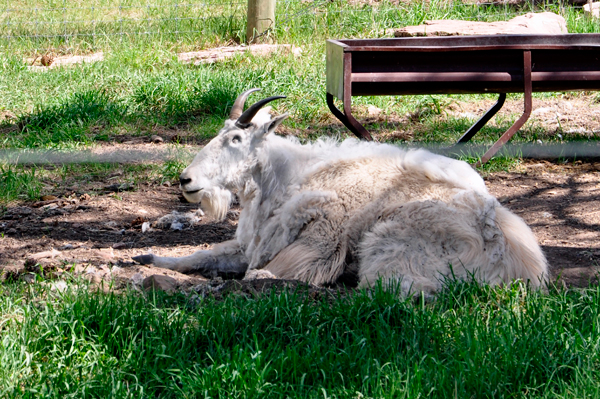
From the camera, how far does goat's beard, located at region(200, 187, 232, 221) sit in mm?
4879

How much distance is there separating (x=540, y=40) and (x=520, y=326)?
521 cm

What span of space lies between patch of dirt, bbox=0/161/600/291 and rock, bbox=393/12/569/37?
2798mm

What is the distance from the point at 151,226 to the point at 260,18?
5.63m

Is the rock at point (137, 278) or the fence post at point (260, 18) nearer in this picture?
the rock at point (137, 278)

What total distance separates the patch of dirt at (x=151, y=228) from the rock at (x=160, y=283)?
6 cm

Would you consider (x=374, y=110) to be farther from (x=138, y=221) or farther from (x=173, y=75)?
(x=138, y=221)

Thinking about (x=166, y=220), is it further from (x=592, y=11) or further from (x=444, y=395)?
(x=592, y=11)

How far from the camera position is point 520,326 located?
3393 millimetres

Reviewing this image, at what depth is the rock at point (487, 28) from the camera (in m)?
9.37

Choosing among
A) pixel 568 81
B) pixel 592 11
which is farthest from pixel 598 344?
pixel 592 11

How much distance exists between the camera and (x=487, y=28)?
9539 mm

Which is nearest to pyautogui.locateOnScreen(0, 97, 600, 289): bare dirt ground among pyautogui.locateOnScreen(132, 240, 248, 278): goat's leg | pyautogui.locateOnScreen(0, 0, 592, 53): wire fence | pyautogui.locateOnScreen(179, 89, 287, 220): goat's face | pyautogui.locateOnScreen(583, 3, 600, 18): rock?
pyautogui.locateOnScreen(132, 240, 248, 278): goat's leg

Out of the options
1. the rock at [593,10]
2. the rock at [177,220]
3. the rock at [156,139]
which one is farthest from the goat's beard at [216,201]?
the rock at [593,10]

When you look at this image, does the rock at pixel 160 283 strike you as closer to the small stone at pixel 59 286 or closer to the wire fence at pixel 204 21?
the small stone at pixel 59 286
